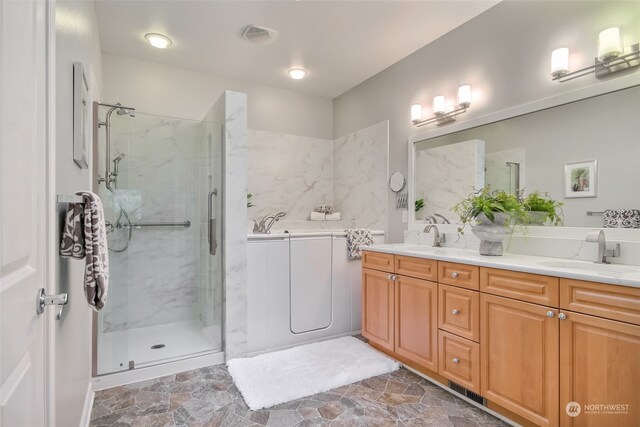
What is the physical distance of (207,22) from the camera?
2639mm

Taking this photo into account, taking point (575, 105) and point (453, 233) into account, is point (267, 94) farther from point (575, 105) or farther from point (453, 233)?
point (575, 105)

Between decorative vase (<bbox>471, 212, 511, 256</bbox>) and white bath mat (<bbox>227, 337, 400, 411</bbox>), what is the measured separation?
3.76ft

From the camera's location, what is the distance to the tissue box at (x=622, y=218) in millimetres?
1729

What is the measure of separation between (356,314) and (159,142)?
2503 mm

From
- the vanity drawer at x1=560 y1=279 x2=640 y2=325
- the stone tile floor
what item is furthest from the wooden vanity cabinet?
the stone tile floor

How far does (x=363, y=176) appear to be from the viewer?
376cm

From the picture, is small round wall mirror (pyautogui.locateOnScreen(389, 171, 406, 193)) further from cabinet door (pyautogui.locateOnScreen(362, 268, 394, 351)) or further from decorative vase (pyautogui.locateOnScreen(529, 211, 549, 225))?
decorative vase (pyautogui.locateOnScreen(529, 211, 549, 225))

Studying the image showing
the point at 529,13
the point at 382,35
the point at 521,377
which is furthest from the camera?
the point at 382,35

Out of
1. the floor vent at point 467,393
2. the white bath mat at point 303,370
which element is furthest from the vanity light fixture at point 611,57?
the white bath mat at point 303,370

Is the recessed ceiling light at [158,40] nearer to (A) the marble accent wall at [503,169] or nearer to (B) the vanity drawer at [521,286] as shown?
(A) the marble accent wall at [503,169]

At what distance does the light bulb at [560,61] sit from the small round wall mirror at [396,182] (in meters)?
1.46

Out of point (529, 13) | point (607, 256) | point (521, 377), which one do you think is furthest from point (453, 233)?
point (529, 13)

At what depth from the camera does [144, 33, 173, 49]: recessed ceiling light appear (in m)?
2.82

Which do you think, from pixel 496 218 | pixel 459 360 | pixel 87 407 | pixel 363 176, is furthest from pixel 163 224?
pixel 496 218
